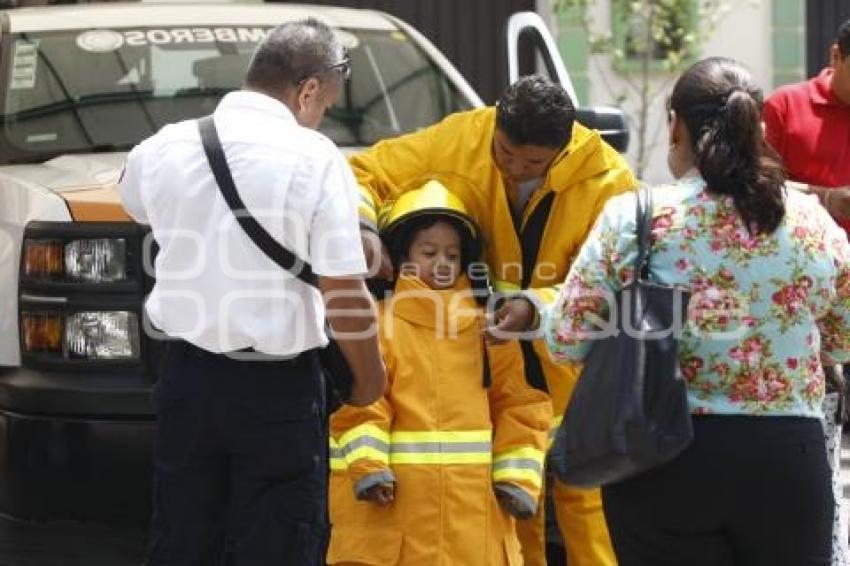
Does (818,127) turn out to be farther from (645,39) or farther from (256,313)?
(645,39)

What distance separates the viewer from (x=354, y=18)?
715cm

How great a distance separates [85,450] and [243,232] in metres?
1.44

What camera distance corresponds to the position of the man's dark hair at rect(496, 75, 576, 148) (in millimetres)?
4734

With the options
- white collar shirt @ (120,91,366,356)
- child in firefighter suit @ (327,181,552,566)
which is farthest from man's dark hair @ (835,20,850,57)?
white collar shirt @ (120,91,366,356)

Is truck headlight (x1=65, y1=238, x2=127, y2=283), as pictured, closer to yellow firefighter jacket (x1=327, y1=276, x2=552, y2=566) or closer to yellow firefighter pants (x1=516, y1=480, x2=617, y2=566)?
yellow firefighter jacket (x1=327, y1=276, x2=552, y2=566)

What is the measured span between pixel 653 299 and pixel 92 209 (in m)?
2.14

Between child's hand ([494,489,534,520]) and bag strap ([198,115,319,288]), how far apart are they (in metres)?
1.08

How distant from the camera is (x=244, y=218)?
401cm

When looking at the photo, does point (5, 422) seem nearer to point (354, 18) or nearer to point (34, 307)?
point (34, 307)

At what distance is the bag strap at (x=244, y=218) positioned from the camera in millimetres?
4004

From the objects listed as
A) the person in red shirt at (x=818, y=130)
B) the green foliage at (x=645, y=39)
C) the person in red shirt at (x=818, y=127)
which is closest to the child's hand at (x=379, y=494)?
the person in red shirt at (x=818, y=127)

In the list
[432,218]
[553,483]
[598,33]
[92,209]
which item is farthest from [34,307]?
[598,33]

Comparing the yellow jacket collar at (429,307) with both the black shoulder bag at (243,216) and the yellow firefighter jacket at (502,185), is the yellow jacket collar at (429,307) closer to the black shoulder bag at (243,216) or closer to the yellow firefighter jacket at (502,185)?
the yellow firefighter jacket at (502,185)

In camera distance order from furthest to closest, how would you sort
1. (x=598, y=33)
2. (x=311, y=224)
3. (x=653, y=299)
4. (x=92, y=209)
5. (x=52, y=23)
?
(x=598, y=33) < (x=52, y=23) < (x=92, y=209) < (x=311, y=224) < (x=653, y=299)
